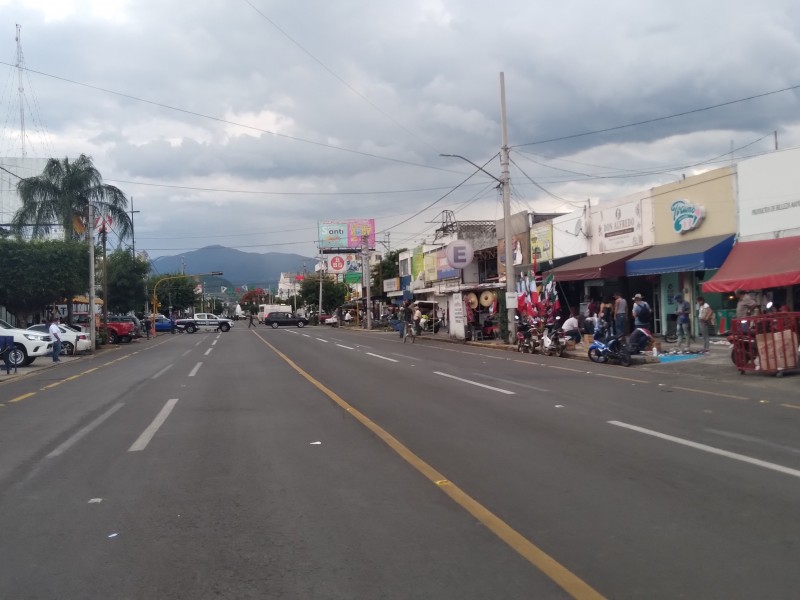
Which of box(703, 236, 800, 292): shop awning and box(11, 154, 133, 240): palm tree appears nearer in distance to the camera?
box(703, 236, 800, 292): shop awning

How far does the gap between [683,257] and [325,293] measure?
7525 centimetres

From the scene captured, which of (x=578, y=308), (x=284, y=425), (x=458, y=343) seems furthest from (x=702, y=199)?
(x=284, y=425)

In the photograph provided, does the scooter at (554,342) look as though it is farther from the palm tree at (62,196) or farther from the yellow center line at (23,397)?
the palm tree at (62,196)

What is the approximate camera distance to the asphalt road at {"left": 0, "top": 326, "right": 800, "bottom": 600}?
4844mm

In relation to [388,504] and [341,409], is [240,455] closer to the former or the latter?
[388,504]

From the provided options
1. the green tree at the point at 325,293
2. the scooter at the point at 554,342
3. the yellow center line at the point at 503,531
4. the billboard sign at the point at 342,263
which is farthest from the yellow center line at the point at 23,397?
the billboard sign at the point at 342,263

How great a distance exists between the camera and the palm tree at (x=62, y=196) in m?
44.3

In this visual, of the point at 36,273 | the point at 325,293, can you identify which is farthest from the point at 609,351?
the point at 325,293

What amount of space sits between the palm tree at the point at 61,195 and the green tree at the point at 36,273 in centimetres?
478

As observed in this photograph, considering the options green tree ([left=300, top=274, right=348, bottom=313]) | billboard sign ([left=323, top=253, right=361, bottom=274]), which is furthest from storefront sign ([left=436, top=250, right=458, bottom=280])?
billboard sign ([left=323, top=253, right=361, bottom=274])

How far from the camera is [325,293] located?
96.4m

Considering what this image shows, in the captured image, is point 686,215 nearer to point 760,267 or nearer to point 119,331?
point 760,267

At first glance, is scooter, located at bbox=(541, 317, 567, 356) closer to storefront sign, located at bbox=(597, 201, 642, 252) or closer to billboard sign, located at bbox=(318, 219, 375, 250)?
storefront sign, located at bbox=(597, 201, 642, 252)

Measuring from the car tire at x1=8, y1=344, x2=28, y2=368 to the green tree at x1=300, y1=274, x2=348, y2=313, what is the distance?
6852 centimetres
